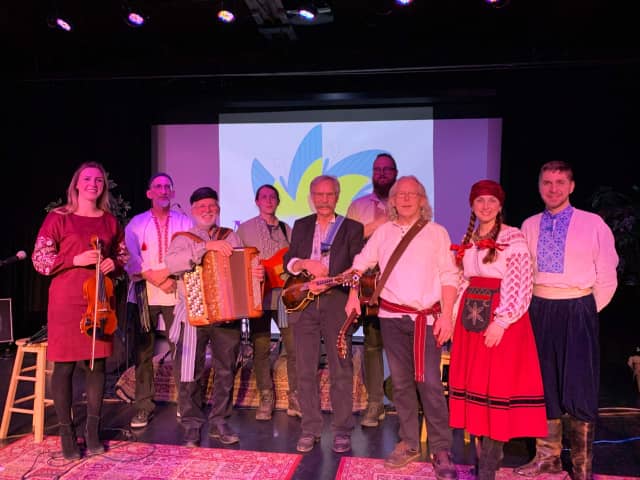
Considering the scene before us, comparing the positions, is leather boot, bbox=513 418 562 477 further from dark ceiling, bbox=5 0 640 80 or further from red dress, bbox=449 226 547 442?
dark ceiling, bbox=5 0 640 80

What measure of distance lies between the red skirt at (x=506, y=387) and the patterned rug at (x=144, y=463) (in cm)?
118

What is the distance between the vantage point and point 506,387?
8.45 ft

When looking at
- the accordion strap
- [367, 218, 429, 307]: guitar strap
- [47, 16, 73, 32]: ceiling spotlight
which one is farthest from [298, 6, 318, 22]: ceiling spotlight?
→ [367, 218, 429, 307]: guitar strap

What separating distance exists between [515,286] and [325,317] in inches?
48.1

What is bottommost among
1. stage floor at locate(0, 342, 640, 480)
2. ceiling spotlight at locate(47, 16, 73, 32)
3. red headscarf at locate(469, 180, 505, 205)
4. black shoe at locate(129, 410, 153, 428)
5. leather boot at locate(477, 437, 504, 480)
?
stage floor at locate(0, 342, 640, 480)

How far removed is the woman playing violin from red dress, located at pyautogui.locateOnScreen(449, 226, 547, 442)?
2.15 metres

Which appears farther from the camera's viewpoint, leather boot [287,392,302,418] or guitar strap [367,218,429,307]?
leather boot [287,392,302,418]

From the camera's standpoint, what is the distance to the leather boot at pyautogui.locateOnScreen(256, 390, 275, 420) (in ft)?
13.1

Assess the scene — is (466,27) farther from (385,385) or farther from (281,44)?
(385,385)

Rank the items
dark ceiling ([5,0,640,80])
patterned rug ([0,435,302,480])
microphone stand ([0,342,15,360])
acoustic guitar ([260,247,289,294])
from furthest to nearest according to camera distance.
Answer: microphone stand ([0,342,15,360]) → dark ceiling ([5,0,640,80]) → acoustic guitar ([260,247,289,294]) → patterned rug ([0,435,302,480])

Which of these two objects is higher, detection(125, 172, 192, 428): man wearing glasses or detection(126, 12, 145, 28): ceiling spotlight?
detection(126, 12, 145, 28): ceiling spotlight

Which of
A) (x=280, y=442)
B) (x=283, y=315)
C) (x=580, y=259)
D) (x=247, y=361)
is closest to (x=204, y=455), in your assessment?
(x=280, y=442)

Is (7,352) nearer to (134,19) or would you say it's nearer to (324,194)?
(134,19)

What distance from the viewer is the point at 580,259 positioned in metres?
2.87
